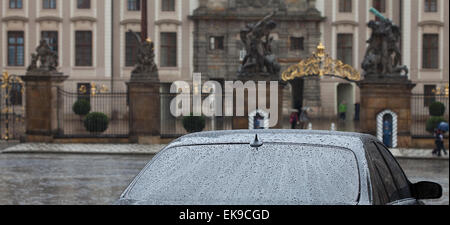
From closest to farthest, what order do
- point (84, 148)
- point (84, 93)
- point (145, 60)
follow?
1. point (84, 148)
2. point (145, 60)
3. point (84, 93)

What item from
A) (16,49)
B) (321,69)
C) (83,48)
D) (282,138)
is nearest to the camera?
(282,138)

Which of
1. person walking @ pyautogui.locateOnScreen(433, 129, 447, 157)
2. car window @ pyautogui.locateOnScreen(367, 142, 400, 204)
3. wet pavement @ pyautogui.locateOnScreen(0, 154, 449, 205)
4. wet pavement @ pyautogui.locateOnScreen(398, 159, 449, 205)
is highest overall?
car window @ pyautogui.locateOnScreen(367, 142, 400, 204)

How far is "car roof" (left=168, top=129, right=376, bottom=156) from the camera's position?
16.2 ft

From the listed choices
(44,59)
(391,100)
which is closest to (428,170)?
(391,100)

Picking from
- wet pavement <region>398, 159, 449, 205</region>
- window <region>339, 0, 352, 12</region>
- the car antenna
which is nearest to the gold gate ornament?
wet pavement <region>398, 159, 449, 205</region>

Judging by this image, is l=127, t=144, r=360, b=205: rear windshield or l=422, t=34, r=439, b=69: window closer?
l=127, t=144, r=360, b=205: rear windshield

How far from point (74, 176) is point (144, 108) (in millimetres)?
10062

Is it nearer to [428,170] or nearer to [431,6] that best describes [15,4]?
[431,6]

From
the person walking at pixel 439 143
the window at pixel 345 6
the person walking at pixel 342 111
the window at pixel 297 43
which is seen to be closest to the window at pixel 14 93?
the person walking at pixel 439 143

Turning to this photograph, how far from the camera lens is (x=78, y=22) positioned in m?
51.5

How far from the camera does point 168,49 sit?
52594 mm

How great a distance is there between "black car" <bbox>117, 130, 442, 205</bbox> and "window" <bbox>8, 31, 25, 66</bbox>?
158 ft

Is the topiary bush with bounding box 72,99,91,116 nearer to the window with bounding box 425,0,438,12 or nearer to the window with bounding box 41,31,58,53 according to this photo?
the window with bounding box 41,31,58,53

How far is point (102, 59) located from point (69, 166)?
30.3 meters
